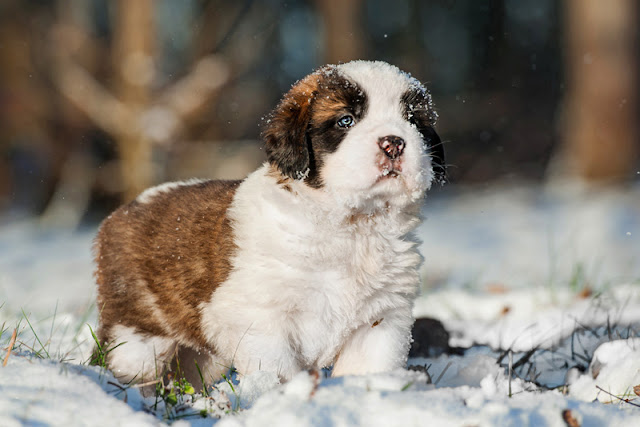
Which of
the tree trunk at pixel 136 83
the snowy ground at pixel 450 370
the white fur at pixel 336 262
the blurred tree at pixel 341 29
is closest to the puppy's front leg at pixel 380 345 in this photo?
the white fur at pixel 336 262

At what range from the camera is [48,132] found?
1259 centimetres

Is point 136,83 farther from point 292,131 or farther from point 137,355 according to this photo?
point 292,131

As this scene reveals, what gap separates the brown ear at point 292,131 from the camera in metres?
2.85

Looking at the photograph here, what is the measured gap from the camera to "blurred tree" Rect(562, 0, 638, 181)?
10.2 meters

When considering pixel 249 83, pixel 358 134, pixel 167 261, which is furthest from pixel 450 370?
pixel 249 83

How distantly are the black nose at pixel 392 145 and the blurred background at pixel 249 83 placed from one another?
6.27m

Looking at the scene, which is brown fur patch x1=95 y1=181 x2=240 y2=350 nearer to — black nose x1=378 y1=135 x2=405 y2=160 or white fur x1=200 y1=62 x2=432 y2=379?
white fur x1=200 y1=62 x2=432 y2=379

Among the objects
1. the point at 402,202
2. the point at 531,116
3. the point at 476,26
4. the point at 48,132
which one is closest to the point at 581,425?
the point at 402,202

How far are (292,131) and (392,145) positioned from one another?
1.48 ft

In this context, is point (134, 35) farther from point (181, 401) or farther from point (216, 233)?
point (181, 401)

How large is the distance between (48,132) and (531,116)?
10034 millimetres

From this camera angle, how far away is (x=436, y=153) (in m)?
3.16

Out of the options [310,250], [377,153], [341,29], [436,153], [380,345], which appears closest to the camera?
[377,153]

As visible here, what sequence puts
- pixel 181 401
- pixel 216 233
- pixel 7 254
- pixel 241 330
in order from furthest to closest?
pixel 7 254 < pixel 216 233 < pixel 241 330 < pixel 181 401
